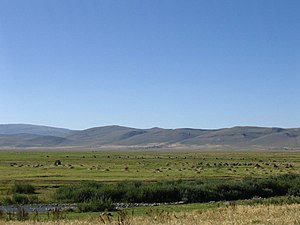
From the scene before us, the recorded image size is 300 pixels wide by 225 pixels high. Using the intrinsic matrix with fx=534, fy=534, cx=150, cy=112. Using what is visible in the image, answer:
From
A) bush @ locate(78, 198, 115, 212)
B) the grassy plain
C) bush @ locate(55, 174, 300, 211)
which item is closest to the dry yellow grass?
bush @ locate(78, 198, 115, 212)

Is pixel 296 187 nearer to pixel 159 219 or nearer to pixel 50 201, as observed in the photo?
pixel 50 201

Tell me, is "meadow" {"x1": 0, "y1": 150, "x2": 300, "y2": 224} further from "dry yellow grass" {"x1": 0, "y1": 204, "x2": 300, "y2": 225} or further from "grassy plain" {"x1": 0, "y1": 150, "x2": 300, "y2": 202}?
"dry yellow grass" {"x1": 0, "y1": 204, "x2": 300, "y2": 225}

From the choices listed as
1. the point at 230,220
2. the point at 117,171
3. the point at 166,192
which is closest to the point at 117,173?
the point at 117,171

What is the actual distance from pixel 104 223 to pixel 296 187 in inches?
1288

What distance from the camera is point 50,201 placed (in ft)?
141

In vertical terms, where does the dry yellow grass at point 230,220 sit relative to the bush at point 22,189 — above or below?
above

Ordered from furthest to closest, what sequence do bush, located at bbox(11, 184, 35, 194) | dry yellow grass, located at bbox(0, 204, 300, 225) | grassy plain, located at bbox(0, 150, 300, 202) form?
grassy plain, located at bbox(0, 150, 300, 202) → bush, located at bbox(11, 184, 35, 194) → dry yellow grass, located at bbox(0, 204, 300, 225)

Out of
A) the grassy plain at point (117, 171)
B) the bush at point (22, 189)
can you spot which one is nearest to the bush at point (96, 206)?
the grassy plain at point (117, 171)

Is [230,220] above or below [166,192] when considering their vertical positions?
above

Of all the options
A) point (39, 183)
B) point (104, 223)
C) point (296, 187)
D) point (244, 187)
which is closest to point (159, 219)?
point (104, 223)

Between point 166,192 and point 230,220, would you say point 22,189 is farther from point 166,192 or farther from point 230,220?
point 230,220

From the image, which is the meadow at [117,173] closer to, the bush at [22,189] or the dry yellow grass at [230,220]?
the bush at [22,189]

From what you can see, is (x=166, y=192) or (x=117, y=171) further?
(x=117, y=171)

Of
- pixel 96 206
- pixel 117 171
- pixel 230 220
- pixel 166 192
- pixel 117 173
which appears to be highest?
pixel 117 171
